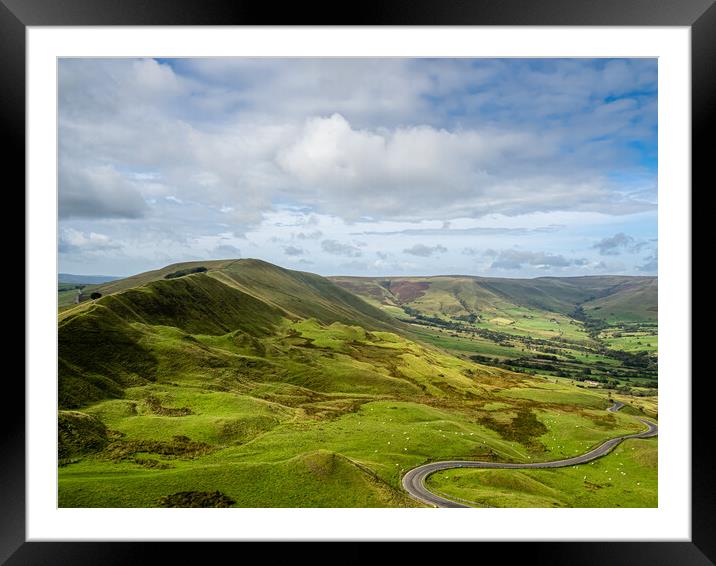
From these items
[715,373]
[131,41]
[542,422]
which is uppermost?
[131,41]

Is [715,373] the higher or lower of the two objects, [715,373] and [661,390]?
the higher

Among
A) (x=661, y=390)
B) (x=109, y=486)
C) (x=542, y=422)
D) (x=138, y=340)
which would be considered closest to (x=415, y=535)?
(x=661, y=390)

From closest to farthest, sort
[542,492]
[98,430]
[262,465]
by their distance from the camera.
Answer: [262,465], [542,492], [98,430]

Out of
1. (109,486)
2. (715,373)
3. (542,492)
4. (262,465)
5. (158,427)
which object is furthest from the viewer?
(158,427)

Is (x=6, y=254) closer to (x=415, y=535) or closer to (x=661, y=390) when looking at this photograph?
(x=415, y=535)

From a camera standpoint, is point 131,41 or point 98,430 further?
point 98,430

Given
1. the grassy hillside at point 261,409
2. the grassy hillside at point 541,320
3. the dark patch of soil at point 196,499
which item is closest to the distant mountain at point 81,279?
the grassy hillside at point 261,409

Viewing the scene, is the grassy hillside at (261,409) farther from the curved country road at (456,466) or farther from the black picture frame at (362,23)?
the black picture frame at (362,23)

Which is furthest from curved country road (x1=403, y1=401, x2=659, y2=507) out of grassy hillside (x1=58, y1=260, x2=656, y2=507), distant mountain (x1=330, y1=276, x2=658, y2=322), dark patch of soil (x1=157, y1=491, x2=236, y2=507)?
distant mountain (x1=330, y1=276, x2=658, y2=322)
